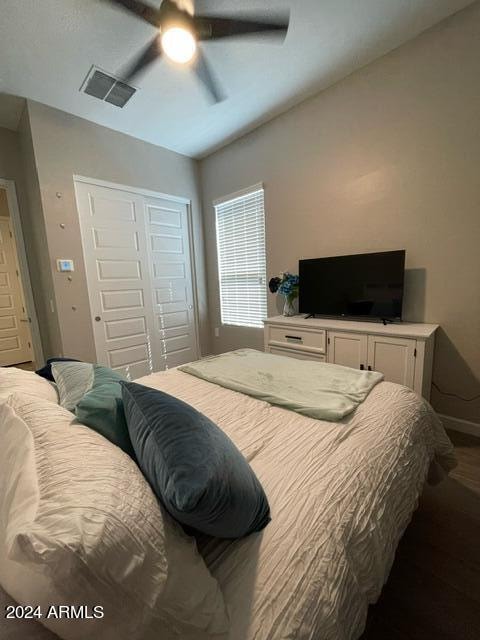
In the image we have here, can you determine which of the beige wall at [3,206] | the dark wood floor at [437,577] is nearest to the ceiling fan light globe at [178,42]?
the dark wood floor at [437,577]

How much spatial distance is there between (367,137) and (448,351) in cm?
202

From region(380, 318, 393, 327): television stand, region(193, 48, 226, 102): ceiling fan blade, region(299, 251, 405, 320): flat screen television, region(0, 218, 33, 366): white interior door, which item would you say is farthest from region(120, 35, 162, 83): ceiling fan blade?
region(0, 218, 33, 366): white interior door

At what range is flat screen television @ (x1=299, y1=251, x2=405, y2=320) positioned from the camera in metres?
2.31

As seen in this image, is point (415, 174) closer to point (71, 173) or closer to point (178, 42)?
point (178, 42)

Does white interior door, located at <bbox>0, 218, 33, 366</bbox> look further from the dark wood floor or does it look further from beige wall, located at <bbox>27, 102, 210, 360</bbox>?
the dark wood floor

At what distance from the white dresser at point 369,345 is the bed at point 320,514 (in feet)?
2.49

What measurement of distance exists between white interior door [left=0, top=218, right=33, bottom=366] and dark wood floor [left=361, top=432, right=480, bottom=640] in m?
5.40

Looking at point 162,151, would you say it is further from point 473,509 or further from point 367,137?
point 473,509

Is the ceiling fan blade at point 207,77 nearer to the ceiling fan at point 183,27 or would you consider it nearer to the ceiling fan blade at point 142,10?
the ceiling fan at point 183,27

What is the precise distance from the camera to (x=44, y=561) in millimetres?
392

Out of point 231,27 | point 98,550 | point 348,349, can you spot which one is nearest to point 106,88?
point 231,27

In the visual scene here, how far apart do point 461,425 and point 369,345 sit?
102 centimetres

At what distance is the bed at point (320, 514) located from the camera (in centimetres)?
58

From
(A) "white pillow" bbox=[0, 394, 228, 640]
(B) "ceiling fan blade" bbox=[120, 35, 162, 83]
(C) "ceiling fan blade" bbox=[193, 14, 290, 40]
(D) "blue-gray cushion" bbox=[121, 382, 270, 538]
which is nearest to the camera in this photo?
(A) "white pillow" bbox=[0, 394, 228, 640]
